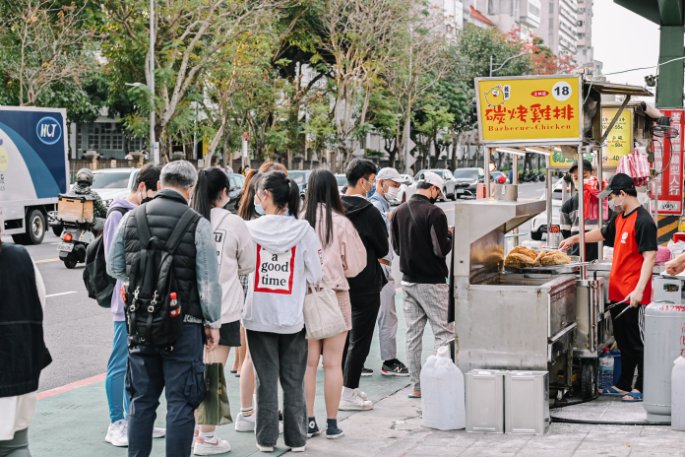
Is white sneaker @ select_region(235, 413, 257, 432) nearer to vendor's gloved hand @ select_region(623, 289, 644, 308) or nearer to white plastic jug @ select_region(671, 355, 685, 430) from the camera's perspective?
white plastic jug @ select_region(671, 355, 685, 430)

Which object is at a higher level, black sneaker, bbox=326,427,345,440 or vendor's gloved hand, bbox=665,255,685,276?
vendor's gloved hand, bbox=665,255,685,276

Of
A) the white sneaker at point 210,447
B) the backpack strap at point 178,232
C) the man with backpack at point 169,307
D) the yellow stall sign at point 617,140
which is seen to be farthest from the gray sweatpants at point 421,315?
the yellow stall sign at point 617,140

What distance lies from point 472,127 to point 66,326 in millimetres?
60286

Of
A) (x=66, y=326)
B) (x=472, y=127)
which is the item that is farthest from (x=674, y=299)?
(x=472, y=127)

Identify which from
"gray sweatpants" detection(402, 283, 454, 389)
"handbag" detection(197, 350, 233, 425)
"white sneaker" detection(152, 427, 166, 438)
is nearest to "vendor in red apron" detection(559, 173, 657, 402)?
"gray sweatpants" detection(402, 283, 454, 389)

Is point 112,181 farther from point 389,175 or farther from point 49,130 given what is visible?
point 389,175

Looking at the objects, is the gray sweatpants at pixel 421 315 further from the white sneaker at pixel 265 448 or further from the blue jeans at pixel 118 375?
the blue jeans at pixel 118 375

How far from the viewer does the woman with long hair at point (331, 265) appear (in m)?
6.97

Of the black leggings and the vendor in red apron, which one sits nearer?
the black leggings

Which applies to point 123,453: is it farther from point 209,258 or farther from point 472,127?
point 472,127

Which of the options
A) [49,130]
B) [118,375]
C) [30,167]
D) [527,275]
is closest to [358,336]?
[527,275]

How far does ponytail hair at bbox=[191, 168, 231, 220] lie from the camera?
642 centimetres

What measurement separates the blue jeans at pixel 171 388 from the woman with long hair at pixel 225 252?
725 millimetres

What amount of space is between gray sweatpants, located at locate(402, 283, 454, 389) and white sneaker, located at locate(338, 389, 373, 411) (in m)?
0.55
